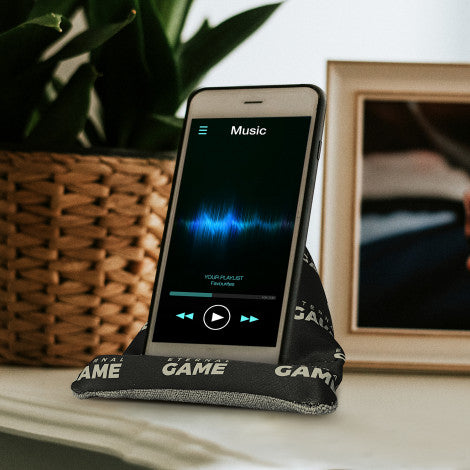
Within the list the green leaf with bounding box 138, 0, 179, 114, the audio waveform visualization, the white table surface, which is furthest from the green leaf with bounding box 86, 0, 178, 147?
the white table surface

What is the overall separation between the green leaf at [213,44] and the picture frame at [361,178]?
8cm

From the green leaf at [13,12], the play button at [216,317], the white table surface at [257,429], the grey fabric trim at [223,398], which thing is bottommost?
the white table surface at [257,429]

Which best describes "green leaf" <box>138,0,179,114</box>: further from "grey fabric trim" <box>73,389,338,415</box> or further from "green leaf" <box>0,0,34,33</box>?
"grey fabric trim" <box>73,389,338,415</box>

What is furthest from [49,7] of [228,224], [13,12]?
[228,224]

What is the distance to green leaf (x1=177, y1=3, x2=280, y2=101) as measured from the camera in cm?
57

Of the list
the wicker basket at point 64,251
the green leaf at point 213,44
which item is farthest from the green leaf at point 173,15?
the wicker basket at point 64,251

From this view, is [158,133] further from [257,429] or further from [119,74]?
[257,429]

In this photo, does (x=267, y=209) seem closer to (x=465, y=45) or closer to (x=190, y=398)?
(x=190, y=398)

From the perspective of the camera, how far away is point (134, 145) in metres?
0.58

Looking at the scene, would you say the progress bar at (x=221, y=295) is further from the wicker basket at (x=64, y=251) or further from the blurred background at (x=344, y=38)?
the blurred background at (x=344, y=38)

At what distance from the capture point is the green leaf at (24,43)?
19.5 inches

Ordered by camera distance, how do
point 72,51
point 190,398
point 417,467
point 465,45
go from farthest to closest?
point 465,45 < point 72,51 < point 190,398 < point 417,467

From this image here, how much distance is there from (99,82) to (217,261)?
0.69 ft

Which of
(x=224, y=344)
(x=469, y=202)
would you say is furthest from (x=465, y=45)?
(x=224, y=344)
